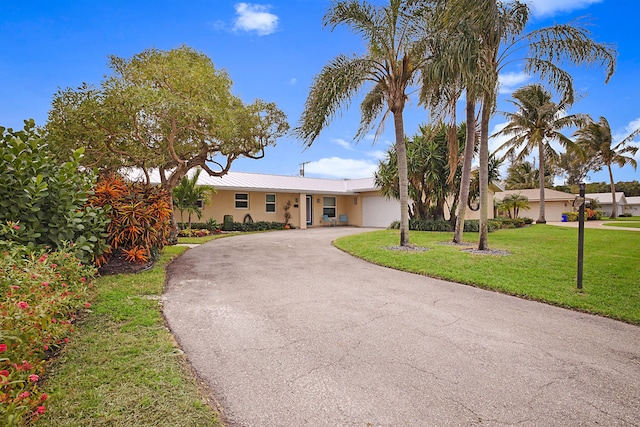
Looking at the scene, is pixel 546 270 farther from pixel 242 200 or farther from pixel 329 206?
pixel 329 206

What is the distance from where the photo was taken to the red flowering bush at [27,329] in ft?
6.12

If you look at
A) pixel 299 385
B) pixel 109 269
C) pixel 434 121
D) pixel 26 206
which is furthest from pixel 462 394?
pixel 434 121

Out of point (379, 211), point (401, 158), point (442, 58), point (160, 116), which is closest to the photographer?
point (442, 58)

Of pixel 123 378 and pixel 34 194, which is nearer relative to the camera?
pixel 123 378

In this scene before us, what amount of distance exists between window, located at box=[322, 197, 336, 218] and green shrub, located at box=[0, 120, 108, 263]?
64.6 feet

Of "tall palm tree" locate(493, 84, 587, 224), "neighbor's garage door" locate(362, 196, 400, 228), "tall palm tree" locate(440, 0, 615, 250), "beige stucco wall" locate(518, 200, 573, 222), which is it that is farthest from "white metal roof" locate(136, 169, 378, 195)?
"beige stucco wall" locate(518, 200, 573, 222)

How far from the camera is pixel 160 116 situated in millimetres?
8906

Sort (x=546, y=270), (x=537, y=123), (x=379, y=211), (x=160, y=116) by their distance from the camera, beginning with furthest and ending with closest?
(x=379, y=211), (x=537, y=123), (x=160, y=116), (x=546, y=270)

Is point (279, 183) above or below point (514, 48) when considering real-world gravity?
below

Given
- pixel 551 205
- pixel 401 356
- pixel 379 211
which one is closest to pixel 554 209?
pixel 551 205

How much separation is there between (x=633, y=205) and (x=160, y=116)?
66.7 metres

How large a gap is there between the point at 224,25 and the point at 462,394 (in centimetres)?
1097

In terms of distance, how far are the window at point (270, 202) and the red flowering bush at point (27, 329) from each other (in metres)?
17.7

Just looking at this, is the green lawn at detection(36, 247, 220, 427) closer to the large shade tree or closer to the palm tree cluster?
the large shade tree
